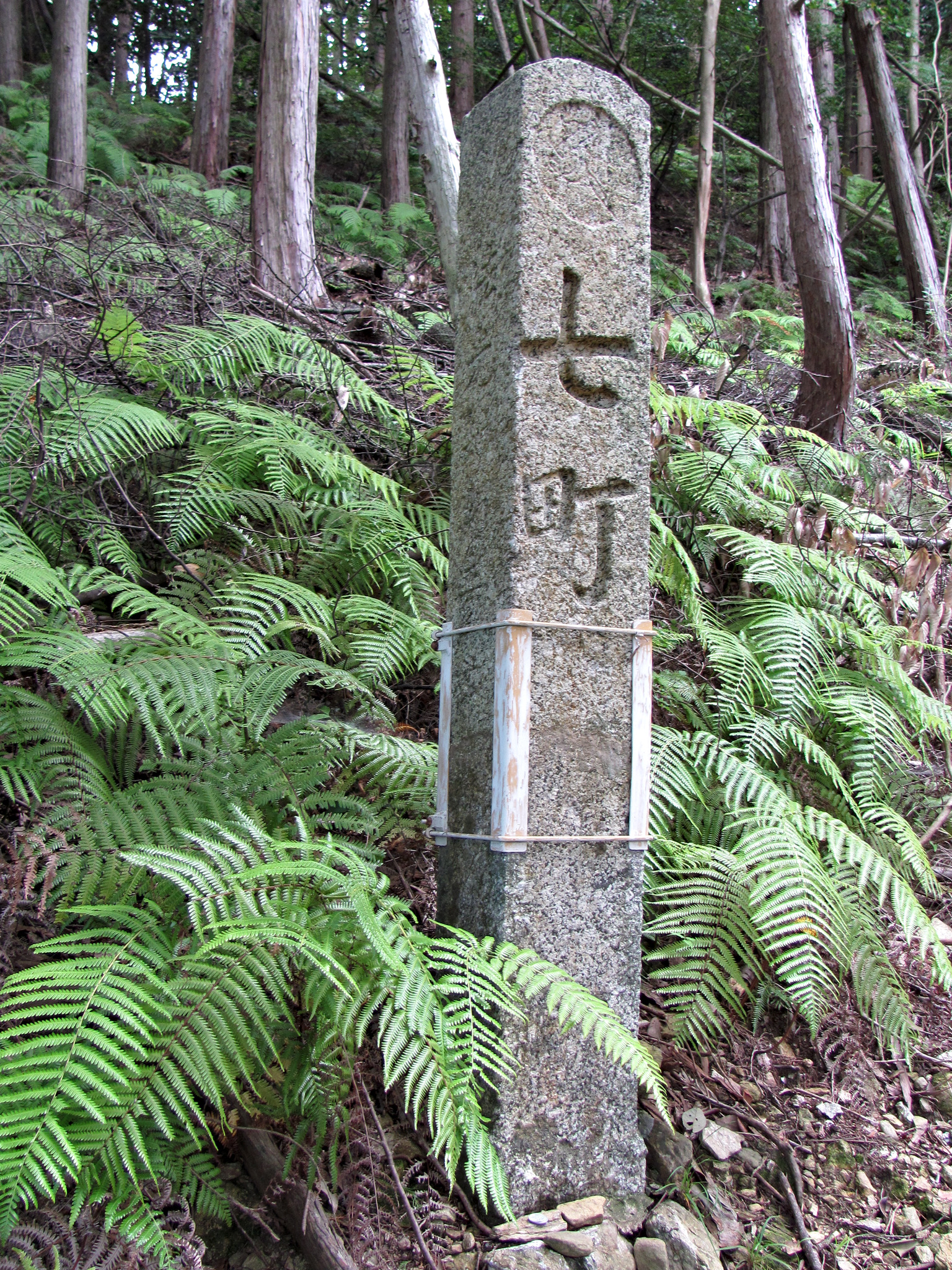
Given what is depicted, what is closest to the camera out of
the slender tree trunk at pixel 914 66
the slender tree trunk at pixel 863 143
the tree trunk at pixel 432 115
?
the tree trunk at pixel 432 115

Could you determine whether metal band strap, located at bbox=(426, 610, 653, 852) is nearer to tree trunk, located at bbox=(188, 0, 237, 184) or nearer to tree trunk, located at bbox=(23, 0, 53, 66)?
tree trunk, located at bbox=(188, 0, 237, 184)

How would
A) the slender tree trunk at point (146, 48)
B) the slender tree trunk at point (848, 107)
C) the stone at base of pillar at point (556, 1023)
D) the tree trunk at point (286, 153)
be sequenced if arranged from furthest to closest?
the slender tree trunk at point (146, 48) < the slender tree trunk at point (848, 107) < the tree trunk at point (286, 153) < the stone at base of pillar at point (556, 1023)

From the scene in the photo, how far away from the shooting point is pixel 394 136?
1273cm

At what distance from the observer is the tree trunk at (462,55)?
535 inches

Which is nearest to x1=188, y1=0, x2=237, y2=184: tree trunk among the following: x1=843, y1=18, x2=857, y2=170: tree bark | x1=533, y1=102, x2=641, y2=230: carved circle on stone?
x1=533, y1=102, x2=641, y2=230: carved circle on stone

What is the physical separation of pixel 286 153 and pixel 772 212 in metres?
10.5

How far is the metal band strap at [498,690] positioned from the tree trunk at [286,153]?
459 cm

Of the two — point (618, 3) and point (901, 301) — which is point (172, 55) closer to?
point (618, 3)

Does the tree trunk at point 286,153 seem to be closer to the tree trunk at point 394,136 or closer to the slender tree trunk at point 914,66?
the tree trunk at point 394,136

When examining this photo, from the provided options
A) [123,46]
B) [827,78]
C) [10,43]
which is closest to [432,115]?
[10,43]

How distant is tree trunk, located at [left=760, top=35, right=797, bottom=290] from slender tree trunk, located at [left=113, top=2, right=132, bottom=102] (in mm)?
12067

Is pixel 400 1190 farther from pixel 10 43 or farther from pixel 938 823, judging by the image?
pixel 10 43

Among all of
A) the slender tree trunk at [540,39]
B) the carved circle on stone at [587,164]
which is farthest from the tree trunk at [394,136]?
the carved circle on stone at [587,164]

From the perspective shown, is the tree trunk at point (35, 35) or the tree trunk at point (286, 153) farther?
the tree trunk at point (35, 35)
